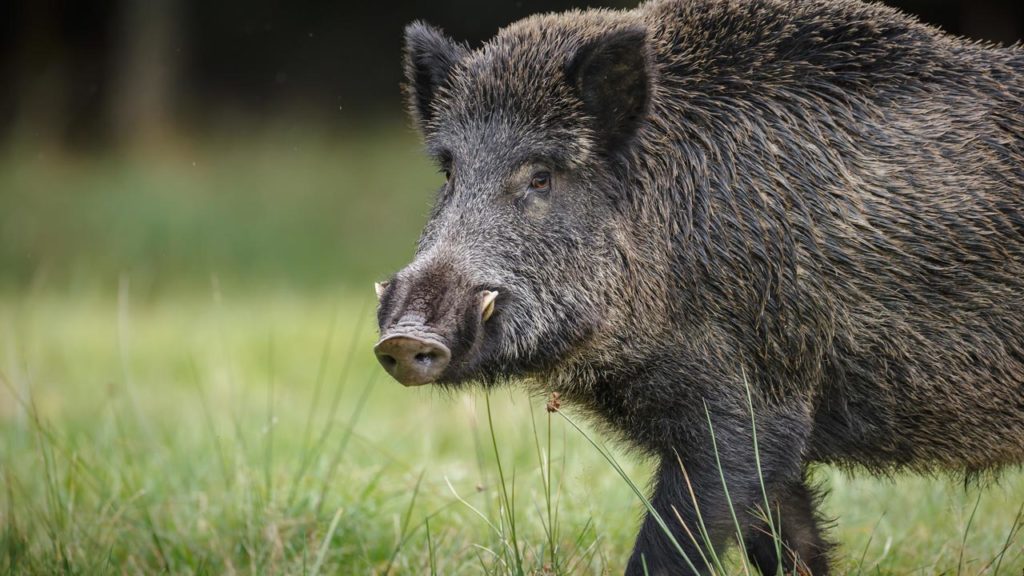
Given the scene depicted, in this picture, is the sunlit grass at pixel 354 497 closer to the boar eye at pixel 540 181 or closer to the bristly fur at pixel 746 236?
the bristly fur at pixel 746 236

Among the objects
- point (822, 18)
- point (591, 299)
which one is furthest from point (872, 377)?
point (822, 18)

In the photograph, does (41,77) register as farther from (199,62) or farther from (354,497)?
(354,497)

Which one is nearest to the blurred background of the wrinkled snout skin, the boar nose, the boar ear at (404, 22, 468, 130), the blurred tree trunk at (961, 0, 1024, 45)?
the blurred tree trunk at (961, 0, 1024, 45)

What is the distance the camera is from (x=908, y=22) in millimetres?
3830

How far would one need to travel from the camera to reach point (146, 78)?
15.4m

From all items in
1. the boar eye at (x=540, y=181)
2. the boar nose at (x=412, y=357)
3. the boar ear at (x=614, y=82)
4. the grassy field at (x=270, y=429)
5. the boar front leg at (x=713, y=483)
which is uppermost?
the boar ear at (x=614, y=82)

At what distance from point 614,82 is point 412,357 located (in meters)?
1.07

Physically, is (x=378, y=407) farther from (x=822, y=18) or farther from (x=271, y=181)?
(x=271, y=181)

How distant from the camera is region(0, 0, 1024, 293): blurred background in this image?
39.8 ft

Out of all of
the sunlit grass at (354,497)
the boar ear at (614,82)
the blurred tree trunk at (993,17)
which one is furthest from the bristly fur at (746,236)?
the blurred tree trunk at (993,17)

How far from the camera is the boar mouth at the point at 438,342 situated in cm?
290

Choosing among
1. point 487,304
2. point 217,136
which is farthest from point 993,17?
point 487,304

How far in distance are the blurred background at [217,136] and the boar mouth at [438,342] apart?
24.1 ft

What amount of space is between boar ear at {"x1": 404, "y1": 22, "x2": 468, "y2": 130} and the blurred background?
6.45 metres
